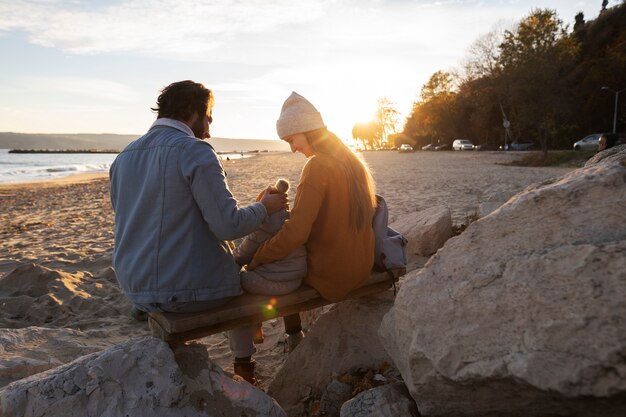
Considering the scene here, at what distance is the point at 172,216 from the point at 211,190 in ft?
0.84

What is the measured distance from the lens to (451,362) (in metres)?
1.78

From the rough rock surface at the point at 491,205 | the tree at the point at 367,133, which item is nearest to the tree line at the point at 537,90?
the tree at the point at 367,133

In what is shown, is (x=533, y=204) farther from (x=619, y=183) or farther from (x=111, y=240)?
(x=111, y=240)

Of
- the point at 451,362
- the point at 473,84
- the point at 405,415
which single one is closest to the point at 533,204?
the point at 451,362

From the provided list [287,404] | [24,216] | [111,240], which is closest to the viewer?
[287,404]

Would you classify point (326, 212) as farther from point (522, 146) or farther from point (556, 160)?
point (522, 146)

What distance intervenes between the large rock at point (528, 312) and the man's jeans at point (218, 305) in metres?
1.01

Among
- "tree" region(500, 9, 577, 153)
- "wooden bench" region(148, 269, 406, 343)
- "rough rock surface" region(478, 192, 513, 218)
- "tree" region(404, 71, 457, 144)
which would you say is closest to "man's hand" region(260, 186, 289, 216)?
"wooden bench" region(148, 269, 406, 343)

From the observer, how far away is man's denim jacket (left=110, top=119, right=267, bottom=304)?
2.37 m

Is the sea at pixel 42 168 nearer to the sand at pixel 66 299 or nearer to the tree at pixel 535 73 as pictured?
the sand at pixel 66 299

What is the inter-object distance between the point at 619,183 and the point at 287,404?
2.25 metres

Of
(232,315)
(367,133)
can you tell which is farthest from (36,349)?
(367,133)

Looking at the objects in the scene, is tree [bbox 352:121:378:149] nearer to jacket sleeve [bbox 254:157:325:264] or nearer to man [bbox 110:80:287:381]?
jacket sleeve [bbox 254:157:325:264]

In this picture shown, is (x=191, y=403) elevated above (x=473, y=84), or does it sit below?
below
